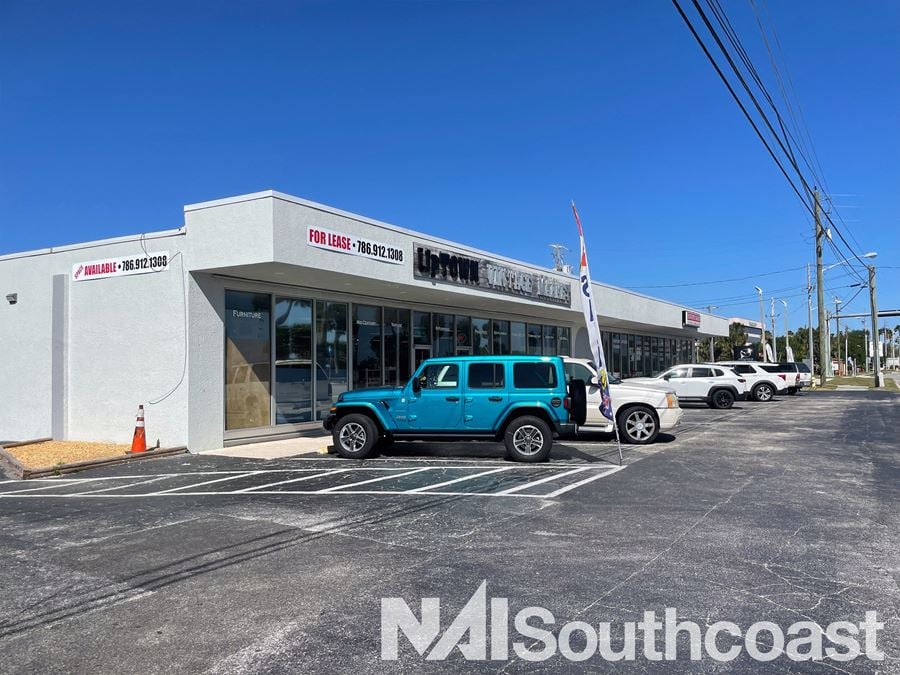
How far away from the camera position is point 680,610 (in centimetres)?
484

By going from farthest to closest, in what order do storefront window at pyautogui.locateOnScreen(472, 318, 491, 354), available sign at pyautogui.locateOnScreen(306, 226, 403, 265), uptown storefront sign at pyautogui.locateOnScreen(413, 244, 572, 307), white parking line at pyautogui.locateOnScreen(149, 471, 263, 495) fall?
storefront window at pyautogui.locateOnScreen(472, 318, 491, 354)
uptown storefront sign at pyautogui.locateOnScreen(413, 244, 572, 307)
available sign at pyautogui.locateOnScreen(306, 226, 403, 265)
white parking line at pyautogui.locateOnScreen(149, 471, 263, 495)

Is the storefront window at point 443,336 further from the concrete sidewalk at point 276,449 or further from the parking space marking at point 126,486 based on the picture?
the parking space marking at point 126,486

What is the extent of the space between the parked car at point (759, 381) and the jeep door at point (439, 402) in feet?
73.5

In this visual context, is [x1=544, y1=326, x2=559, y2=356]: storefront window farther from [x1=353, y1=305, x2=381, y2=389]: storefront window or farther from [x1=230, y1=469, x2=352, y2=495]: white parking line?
[x1=230, y1=469, x2=352, y2=495]: white parking line

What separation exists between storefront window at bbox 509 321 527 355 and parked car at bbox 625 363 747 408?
15.9ft

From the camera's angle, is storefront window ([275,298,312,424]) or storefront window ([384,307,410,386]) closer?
storefront window ([275,298,312,424])

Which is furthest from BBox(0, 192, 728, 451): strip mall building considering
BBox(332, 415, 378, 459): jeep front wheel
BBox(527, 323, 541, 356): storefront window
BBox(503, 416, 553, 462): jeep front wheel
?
BBox(527, 323, 541, 356): storefront window

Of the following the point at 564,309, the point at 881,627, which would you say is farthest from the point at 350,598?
the point at 564,309

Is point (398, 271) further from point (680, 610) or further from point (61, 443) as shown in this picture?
point (680, 610)

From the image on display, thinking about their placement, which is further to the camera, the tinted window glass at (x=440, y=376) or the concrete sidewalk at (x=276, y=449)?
the concrete sidewalk at (x=276, y=449)

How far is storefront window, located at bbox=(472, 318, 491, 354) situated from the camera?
24.4 metres

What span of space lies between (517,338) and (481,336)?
2.87 meters

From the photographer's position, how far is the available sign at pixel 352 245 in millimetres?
13961

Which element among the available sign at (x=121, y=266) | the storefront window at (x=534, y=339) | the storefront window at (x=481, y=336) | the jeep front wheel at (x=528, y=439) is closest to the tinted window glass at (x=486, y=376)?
the jeep front wheel at (x=528, y=439)
